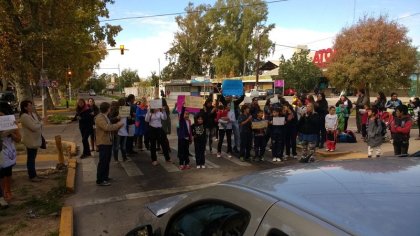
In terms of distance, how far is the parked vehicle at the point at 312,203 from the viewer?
1.61 metres

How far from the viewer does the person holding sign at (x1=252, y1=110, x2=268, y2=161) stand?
11359 millimetres

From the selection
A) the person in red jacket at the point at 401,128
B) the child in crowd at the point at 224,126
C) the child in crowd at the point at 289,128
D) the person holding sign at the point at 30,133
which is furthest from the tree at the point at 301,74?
the person holding sign at the point at 30,133

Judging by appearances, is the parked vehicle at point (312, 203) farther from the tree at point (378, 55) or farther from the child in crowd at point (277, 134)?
the tree at point (378, 55)

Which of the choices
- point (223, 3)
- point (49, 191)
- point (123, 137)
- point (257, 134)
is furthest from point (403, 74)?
point (223, 3)

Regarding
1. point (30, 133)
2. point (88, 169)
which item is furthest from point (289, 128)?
point (30, 133)

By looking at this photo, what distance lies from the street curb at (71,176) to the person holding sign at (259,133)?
15.6ft

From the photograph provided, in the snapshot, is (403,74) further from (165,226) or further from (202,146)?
(165,226)

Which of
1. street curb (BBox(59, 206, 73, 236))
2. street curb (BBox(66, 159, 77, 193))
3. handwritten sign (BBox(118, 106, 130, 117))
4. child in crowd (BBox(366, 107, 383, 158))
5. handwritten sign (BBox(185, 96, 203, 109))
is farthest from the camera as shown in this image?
handwritten sign (BBox(118, 106, 130, 117))

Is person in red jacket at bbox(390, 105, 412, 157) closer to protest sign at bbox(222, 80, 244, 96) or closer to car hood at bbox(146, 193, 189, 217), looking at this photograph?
protest sign at bbox(222, 80, 244, 96)

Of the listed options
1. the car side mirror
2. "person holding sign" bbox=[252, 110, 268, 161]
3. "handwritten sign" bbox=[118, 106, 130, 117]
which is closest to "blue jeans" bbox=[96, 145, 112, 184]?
"handwritten sign" bbox=[118, 106, 130, 117]

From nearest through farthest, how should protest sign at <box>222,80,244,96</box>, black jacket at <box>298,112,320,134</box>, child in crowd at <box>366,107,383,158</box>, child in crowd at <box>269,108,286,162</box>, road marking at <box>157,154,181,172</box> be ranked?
road marking at <box>157,154,181,172</box> → child in crowd at <box>366,107,383,158</box> → black jacket at <box>298,112,320,134</box> → child in crowd at <box>269,108,286,162</box> → protest sign at <box>222,80,244,96</box>

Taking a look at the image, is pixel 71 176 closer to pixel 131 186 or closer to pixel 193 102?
pixel 131 186

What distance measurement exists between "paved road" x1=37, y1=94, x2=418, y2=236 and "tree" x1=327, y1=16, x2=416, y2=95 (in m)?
17.7

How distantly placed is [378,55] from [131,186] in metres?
23.3
